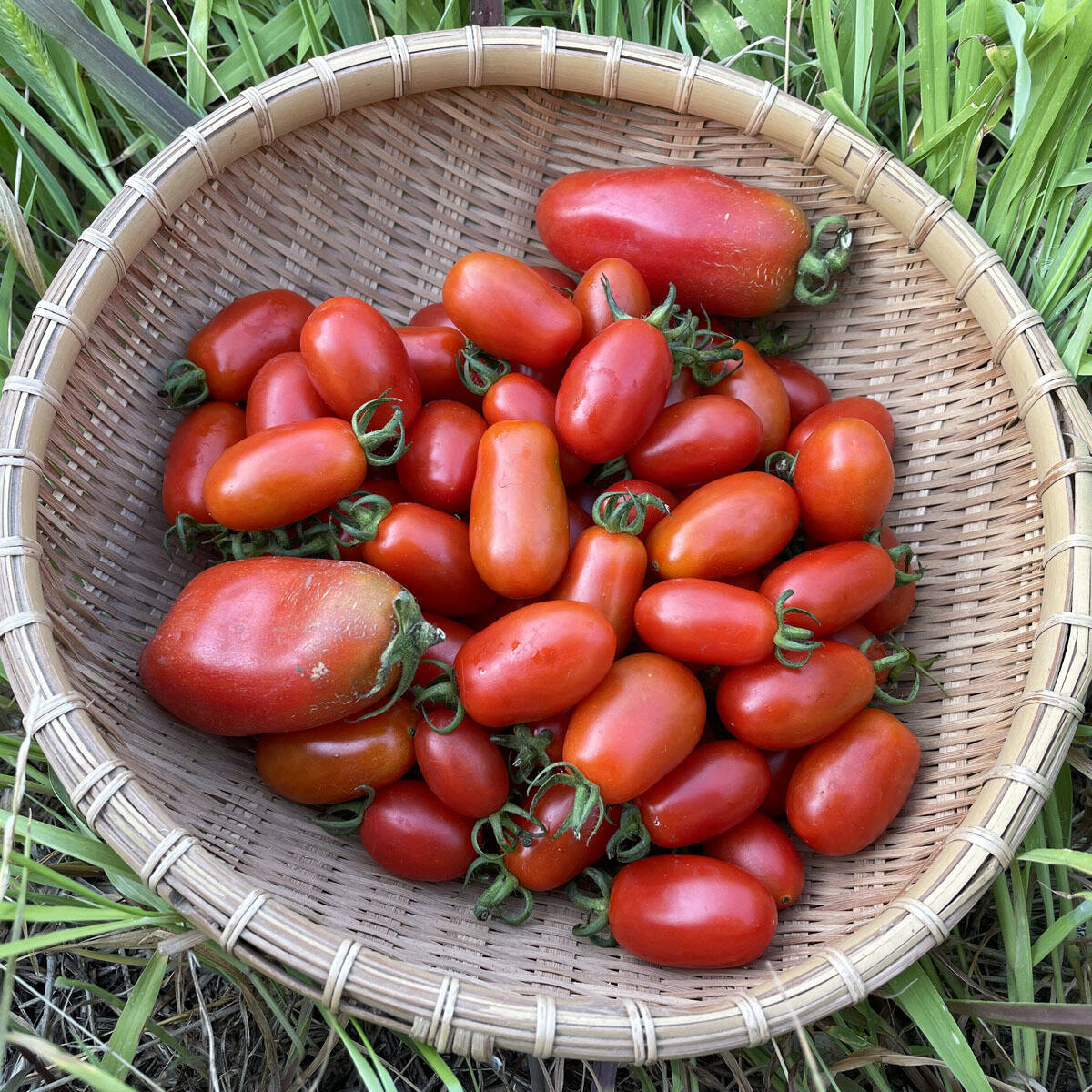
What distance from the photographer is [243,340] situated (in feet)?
5.59

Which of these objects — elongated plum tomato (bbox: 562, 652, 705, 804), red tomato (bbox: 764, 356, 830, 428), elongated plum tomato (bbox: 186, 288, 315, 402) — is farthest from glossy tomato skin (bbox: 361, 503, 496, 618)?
red tomato (bbox: 764, 356, 830, 428)

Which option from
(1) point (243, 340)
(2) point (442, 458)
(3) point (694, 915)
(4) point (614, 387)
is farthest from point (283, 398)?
(3) point (694, 915)

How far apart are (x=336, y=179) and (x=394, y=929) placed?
4.30 feet

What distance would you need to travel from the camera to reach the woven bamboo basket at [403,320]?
131 centimetres

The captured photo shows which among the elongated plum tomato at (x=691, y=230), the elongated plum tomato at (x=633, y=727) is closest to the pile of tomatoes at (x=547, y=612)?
the elongated plum tomato at (x=633, y=727)

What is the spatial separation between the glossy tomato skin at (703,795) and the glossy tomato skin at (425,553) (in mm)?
433

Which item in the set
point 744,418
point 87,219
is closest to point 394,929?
point 744,418

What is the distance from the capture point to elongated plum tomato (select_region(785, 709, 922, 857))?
59.2 inches

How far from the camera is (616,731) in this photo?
1.42 meters

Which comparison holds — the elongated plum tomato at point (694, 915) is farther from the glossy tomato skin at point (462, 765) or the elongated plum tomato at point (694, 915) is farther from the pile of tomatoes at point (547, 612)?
the glossy tomato skin at point (462, 765)

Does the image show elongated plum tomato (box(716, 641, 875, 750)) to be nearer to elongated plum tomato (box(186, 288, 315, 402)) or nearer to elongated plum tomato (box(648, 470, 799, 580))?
elongated plum tomato (box(648, 470, 799, 580))

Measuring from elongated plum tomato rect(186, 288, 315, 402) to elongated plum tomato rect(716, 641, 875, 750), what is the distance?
95cm

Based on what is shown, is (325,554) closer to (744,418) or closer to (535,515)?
(535,515)

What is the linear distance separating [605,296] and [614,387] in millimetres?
249
